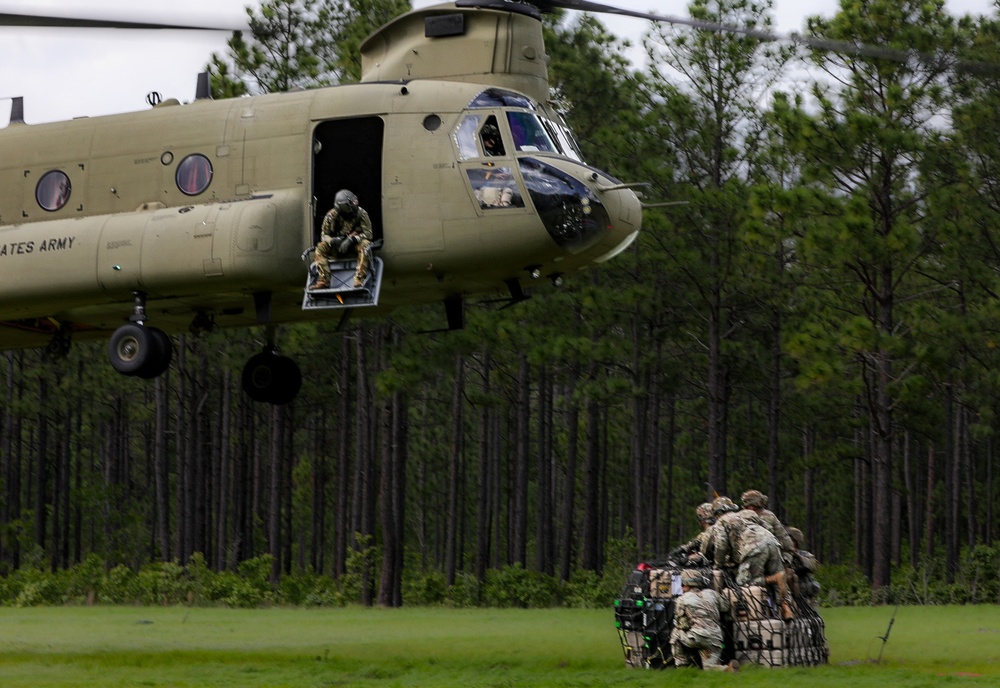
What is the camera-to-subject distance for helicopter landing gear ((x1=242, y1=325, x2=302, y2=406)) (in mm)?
18078

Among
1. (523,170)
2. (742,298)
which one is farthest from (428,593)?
(523,170)

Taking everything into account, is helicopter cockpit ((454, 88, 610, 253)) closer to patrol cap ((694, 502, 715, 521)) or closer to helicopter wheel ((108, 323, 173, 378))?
patrol cap ((694, 502, 715, 521))

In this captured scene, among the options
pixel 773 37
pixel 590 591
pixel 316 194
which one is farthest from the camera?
pixel 590 591

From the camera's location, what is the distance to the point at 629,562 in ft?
112

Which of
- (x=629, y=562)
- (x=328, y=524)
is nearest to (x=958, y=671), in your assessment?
(x=629, y=562)

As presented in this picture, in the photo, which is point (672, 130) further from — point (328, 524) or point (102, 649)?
point (328, 524)

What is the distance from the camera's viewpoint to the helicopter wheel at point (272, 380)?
18078 mm

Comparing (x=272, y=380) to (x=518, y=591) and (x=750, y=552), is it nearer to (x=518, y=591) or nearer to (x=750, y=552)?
(x=750, y=552)

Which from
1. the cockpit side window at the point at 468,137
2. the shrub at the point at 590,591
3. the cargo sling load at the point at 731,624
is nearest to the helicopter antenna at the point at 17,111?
the cockpit side window at the point at 468,137

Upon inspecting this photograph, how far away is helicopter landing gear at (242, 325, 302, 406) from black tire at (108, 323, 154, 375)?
2.50m

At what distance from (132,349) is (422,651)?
4.65 metres

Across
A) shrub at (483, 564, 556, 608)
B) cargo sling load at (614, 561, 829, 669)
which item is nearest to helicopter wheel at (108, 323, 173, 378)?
cargo sling load at (614, 561, 829, 669)

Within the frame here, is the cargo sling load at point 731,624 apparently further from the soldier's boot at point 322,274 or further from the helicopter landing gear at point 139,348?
the helicopter landing gear at point 139,348

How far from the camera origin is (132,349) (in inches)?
616
